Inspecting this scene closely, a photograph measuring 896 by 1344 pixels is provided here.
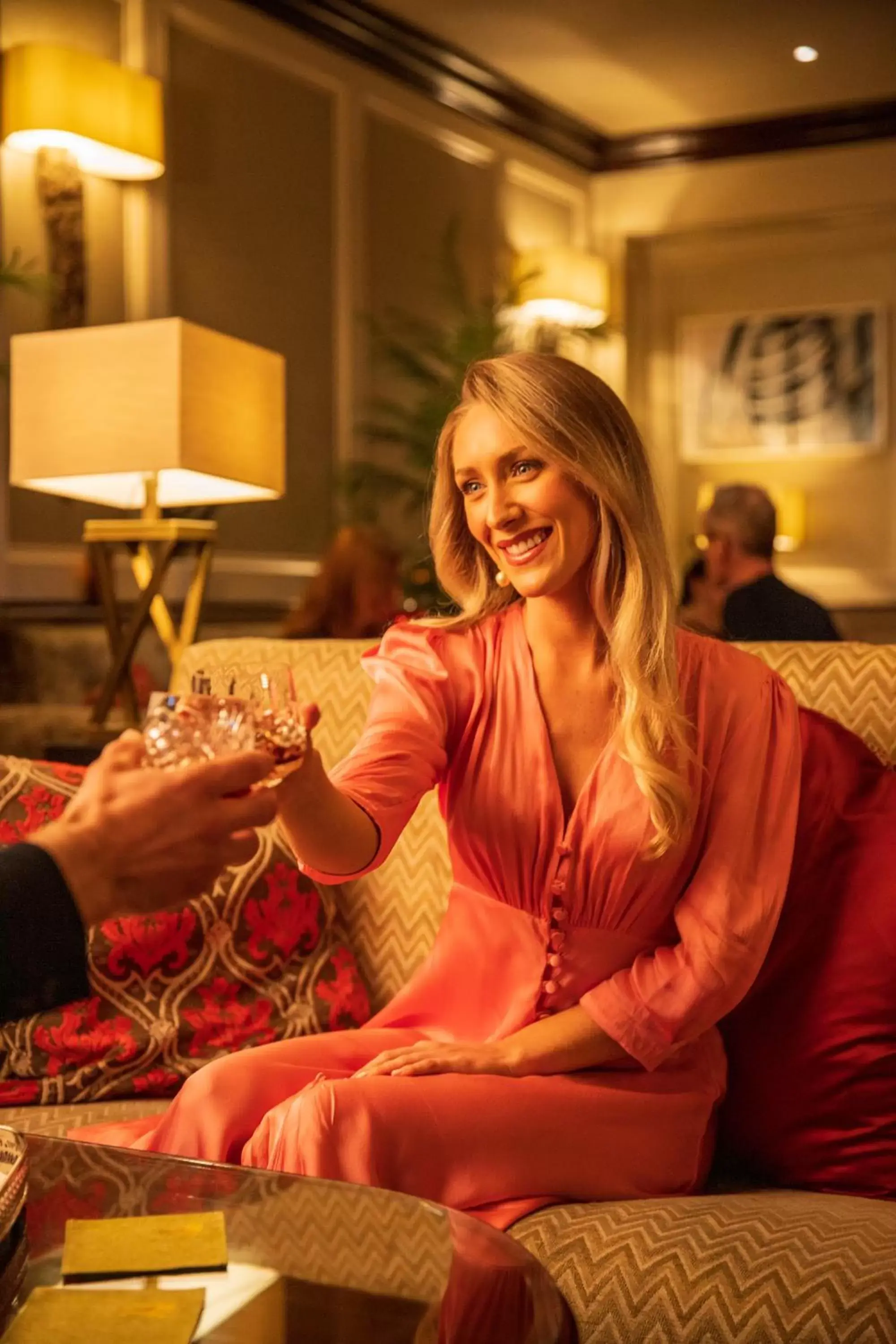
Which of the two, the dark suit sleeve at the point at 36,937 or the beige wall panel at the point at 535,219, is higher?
the beige wall panel at the point at 535,219

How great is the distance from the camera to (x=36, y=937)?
983mm

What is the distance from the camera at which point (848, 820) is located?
1824 mm

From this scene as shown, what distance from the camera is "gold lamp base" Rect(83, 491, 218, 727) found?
3123mm

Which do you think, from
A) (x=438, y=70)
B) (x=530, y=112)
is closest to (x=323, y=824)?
(x=438, y=70)

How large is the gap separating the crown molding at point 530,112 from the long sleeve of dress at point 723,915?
424 cm

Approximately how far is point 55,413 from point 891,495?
17.0 feet

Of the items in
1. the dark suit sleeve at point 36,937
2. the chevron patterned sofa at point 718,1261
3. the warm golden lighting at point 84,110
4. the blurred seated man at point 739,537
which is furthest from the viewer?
the blurred seated man at point 739,537

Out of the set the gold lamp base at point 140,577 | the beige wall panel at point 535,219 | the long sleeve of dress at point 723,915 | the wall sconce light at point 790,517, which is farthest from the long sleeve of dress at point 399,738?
the wall sconce light at point 790,517

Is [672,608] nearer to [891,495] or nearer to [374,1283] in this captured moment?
[374,1283]

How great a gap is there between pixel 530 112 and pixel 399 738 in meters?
5.66

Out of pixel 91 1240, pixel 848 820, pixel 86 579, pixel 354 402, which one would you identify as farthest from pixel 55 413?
Result: pixel 354 402

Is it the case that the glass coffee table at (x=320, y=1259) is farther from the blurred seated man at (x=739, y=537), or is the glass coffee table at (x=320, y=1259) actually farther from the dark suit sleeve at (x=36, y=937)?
the blurred seated man at (x=739, y=537)

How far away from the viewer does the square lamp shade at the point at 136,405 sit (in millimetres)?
2871

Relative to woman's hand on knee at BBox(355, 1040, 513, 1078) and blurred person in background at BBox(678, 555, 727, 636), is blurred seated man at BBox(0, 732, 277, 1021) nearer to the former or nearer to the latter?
woman's hand on knee at BBox(355, 1040, 513, 1078)
